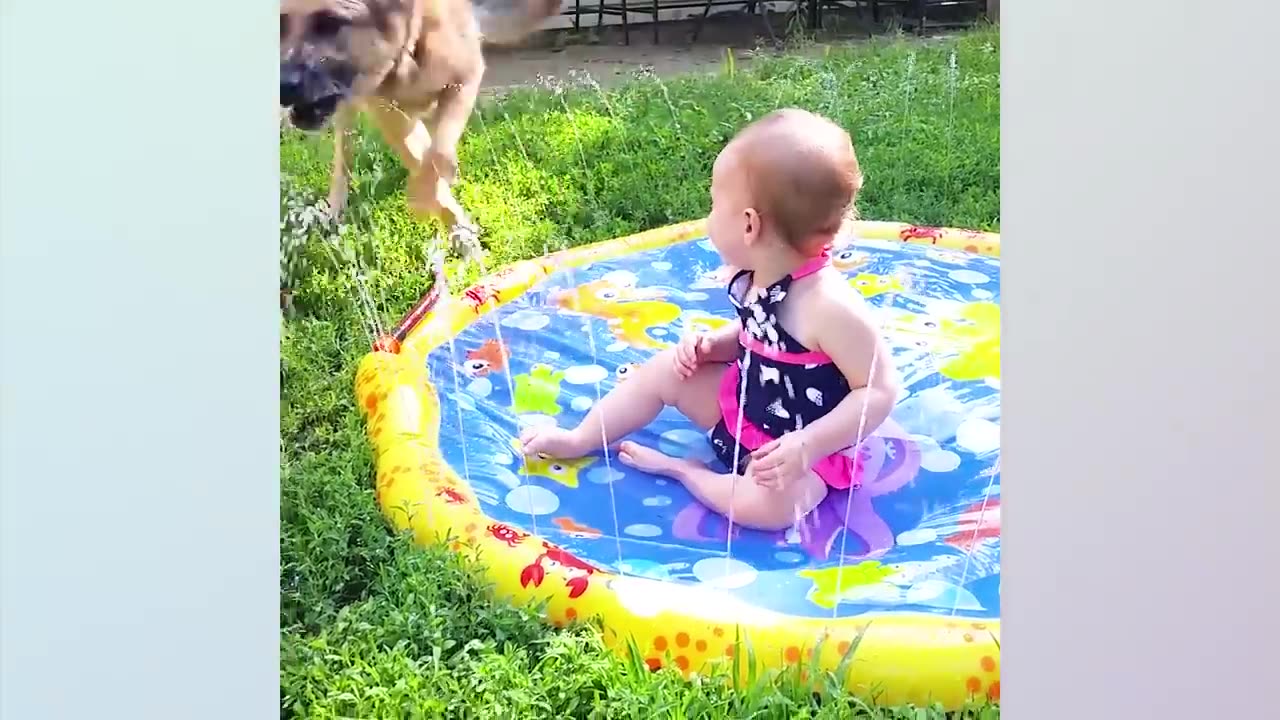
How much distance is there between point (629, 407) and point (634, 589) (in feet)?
1.01

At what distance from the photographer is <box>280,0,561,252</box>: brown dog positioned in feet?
6.99

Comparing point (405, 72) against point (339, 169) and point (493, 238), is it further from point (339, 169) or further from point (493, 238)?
point (493, 238)

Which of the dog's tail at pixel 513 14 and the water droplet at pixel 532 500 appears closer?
the water droplet at pixel 532 500

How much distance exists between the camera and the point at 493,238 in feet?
7.05

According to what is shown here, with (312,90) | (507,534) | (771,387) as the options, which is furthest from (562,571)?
(312,90)

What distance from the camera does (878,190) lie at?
6.72ft

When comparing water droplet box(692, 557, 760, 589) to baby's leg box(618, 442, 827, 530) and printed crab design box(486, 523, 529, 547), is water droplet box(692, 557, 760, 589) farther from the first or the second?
printed crab design box(486, 523, 529, 547)

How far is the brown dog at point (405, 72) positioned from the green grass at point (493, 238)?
3 cm

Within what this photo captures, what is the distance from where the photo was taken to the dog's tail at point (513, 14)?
2143 mm

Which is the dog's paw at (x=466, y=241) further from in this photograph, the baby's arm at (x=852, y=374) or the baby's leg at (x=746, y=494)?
the baby's arm at (x=852, y=374)
